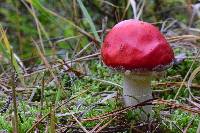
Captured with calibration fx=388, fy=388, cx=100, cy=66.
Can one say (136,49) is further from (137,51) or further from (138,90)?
(138,90)

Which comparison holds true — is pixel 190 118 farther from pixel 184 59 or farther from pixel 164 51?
pixel 184 59

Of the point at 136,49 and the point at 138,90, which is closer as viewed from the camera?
the point at 136,49

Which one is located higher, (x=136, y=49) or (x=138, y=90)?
(x=136, y=49)

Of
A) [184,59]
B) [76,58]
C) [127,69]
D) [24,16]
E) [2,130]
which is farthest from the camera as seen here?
[24,16]

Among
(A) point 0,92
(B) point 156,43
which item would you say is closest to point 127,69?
(B) point 156,43

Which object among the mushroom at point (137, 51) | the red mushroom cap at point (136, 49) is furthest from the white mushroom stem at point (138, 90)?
the red mushroom cap at point (136, 49)

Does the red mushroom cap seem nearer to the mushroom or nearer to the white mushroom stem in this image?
the mushroom

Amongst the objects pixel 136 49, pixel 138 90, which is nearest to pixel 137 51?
pixel 136 49

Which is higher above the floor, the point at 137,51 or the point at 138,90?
the point at 137,51

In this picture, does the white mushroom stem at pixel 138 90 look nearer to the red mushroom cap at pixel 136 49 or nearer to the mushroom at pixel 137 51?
the mushroom at pixel 137 51

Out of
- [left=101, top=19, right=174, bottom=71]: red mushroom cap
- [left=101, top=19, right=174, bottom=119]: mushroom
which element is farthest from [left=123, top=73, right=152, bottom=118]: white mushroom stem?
[left=101, top=19, right=174, bottom=71]: red mushroom cap
